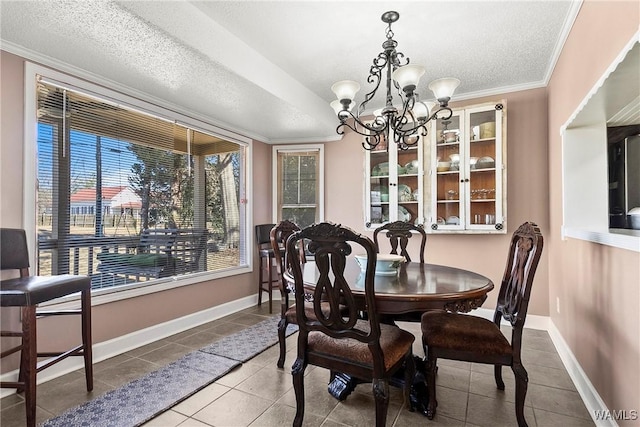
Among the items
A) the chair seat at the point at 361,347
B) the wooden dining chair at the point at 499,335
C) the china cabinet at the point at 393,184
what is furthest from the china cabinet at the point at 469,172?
the chair seat at the point at 361,347

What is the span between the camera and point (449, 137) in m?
3.56

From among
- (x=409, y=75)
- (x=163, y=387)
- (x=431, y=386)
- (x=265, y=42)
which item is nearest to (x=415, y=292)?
(x=431, y=386)

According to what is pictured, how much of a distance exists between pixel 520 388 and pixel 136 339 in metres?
2.95

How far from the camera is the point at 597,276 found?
6.14 feet

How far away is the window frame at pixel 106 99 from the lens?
2183mm

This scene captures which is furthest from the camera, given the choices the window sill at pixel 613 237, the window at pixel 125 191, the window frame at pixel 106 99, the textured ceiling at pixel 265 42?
the window at pixel 125 191

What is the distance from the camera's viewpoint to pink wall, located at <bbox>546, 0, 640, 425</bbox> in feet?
4.75

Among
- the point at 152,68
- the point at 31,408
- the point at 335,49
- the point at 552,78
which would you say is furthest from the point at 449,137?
the point at 31,408

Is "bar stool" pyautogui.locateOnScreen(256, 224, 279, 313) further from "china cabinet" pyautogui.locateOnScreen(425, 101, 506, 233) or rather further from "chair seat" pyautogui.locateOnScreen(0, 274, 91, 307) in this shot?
"chair seat" pyautogui.locateOnScreen(0, 274, 91, 307)

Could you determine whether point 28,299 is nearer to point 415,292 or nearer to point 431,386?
point 415,292

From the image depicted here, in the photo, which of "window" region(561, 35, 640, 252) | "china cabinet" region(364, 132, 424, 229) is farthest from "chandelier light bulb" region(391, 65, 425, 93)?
"china cabinet" region(364, 132, 424, 229)

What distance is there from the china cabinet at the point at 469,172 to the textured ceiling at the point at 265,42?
47 cm

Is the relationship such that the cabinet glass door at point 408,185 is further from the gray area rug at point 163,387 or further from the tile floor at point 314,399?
the gray area rug at point 163,387

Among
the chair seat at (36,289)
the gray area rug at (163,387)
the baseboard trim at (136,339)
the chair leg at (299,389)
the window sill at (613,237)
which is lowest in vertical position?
the gray area rug at (163,387)
